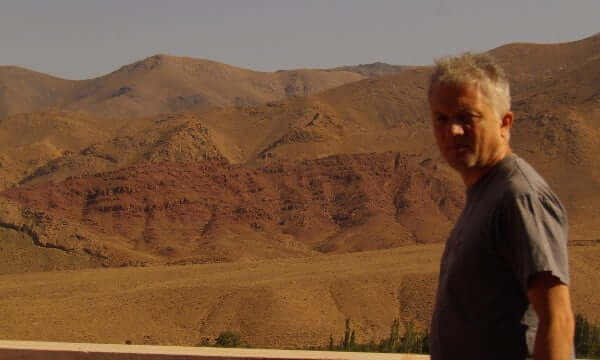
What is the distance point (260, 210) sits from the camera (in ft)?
153

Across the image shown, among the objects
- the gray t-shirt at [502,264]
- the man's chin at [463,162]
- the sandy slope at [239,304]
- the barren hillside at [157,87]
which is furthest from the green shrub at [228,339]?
the barren hillside at [157,87]

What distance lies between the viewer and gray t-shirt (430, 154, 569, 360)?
2113 millimetres

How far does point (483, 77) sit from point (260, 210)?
4430 cm

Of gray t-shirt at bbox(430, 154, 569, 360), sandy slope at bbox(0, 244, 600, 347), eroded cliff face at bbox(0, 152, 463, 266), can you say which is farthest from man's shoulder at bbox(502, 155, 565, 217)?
eroded cliff face at bbox(0, 152, 463, 266)

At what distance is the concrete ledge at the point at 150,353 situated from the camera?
144 inches

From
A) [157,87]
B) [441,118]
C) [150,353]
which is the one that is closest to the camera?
[441,118]

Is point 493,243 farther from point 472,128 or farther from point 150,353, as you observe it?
point 150,353

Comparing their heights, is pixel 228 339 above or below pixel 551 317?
below

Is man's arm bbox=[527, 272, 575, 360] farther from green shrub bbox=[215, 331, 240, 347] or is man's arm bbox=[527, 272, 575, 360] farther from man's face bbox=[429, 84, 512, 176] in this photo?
green shrub bbox=[215, 331, 240, 347]

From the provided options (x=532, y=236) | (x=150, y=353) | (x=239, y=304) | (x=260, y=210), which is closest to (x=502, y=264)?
(x=532, y=236)

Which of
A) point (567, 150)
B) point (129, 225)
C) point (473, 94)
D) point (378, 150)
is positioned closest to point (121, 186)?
point (129, 225)

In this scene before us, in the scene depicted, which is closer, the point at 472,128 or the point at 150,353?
the point at 472,128

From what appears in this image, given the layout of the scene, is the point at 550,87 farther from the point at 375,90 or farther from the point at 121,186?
the point at 121,186

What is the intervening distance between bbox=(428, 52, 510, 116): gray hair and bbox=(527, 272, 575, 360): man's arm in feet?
1.94
